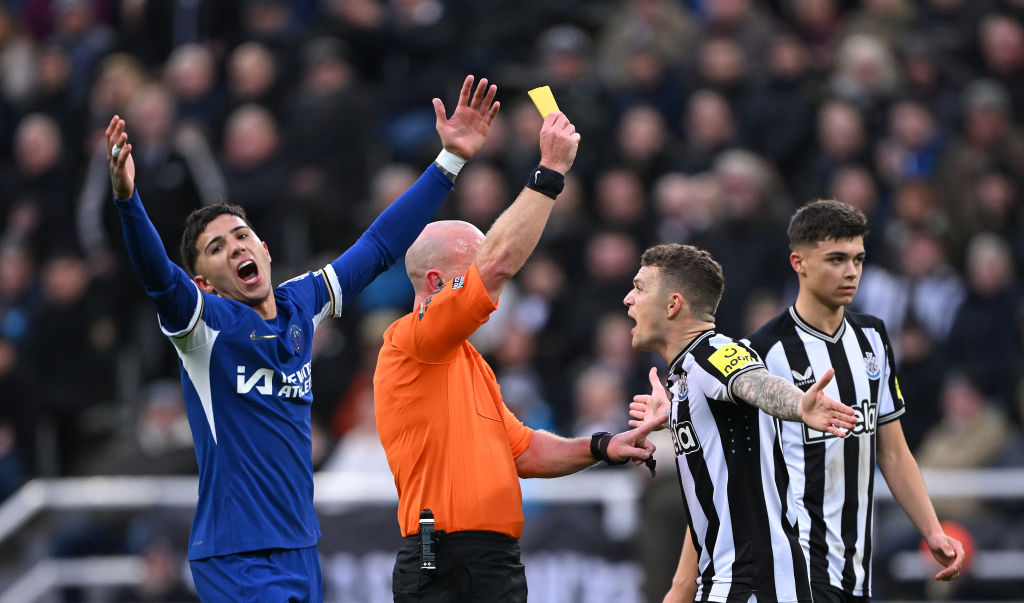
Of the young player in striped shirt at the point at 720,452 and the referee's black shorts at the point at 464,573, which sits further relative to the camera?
the referee's black shorts at the point at 464,573

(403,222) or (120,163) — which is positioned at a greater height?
(403,222)

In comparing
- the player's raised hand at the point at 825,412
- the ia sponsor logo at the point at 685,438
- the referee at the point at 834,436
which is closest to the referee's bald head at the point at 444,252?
the ia sponsor logo at the point at 685,438

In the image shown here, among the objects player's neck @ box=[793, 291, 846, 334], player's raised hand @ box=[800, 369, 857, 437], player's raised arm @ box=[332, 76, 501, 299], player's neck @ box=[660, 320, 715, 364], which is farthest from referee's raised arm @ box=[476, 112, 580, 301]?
player's neck @ box=[793, 291, 846, 334]

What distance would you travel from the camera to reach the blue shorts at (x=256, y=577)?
5.46m

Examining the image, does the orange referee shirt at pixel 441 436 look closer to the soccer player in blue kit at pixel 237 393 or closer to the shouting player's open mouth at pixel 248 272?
the soccer player in blue kit at pixel 237 393

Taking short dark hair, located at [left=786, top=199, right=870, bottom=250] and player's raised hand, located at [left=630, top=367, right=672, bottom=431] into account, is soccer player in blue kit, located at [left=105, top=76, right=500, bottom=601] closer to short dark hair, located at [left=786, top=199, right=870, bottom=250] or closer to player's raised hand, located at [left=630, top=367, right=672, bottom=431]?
player's raised hand, located at [left=630, top=367, right=672, bottom=431]

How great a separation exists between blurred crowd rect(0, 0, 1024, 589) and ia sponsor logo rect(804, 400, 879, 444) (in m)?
4.36

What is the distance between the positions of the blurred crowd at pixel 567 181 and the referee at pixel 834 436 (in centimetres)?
428

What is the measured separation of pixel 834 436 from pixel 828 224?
0.98 meters

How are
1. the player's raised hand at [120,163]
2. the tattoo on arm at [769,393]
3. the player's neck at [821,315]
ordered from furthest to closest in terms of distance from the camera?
the player's neck at [821,315]
the player's raised hand at [120,163]
the tattoo on arm at [769,393]

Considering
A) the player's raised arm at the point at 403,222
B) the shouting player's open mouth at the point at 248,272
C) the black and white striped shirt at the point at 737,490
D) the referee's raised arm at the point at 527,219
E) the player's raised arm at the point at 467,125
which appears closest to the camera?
the referee's raised arm at the point at 527,219

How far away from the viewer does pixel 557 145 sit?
214 inches

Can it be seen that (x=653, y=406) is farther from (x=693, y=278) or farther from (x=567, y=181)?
(x=567, y=181)

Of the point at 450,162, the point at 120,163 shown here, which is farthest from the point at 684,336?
the point at 120,163
